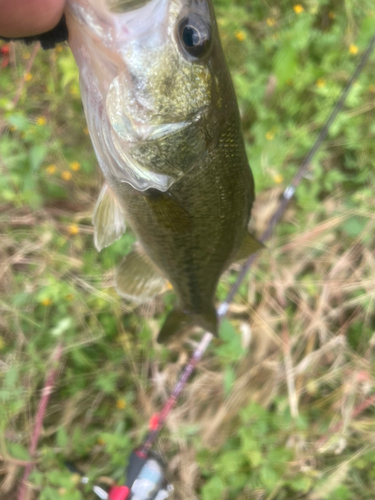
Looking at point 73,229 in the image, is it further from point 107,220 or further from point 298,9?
A: point 298,9

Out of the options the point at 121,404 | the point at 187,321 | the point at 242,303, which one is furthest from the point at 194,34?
the point at 121,404

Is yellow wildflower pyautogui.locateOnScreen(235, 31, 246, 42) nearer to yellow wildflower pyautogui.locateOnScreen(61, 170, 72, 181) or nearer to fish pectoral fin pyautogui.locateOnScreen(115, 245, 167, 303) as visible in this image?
yellow wildflower pyautogui.locateOnScreen(61, 170, 72, 181)

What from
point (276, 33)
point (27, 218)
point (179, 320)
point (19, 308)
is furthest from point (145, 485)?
point (276, 33)

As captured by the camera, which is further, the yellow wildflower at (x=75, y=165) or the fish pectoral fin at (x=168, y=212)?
the yellow wildflower at (x=75, y=165)

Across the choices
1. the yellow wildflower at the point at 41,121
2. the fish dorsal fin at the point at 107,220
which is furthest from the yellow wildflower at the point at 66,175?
the fish dorsal fin at the point at 107,220

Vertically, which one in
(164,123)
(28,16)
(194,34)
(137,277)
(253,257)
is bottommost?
(253,257)

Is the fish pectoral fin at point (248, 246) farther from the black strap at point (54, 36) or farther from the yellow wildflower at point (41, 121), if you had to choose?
the yellow wildflower at point (41, 121)
